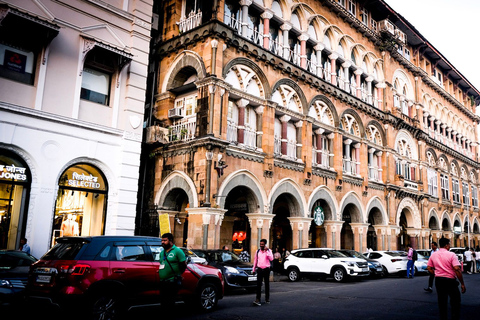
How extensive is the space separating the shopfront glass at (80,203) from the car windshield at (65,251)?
675cm

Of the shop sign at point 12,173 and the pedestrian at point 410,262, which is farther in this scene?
the pedestrian at point 410,262

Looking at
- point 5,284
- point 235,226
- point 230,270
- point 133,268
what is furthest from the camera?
point 235,226

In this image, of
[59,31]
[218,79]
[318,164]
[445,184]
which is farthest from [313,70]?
[445,184]

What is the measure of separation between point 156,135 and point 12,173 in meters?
7.97

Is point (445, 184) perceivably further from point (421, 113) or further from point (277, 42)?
point (277, 42)

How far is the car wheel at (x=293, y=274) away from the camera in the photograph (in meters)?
19.8

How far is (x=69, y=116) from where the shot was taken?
1483 cm

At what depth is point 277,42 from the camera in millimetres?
23922

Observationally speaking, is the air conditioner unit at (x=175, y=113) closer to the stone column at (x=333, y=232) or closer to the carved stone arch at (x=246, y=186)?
the carved stone arch at (x=246, y=186)

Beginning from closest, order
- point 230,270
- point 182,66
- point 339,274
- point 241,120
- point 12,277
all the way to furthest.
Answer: point 12,277
point 230,270
point 339,274
point 241,120
point 182,66

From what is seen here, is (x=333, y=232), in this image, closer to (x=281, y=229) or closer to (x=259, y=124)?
(x=281, y=229)

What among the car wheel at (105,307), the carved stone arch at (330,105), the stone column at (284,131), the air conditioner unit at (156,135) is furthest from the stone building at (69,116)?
the carved stone arch at (330,105)

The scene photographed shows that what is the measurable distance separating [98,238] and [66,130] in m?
7.56

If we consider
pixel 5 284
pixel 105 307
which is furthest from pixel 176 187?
pixel 105 307
